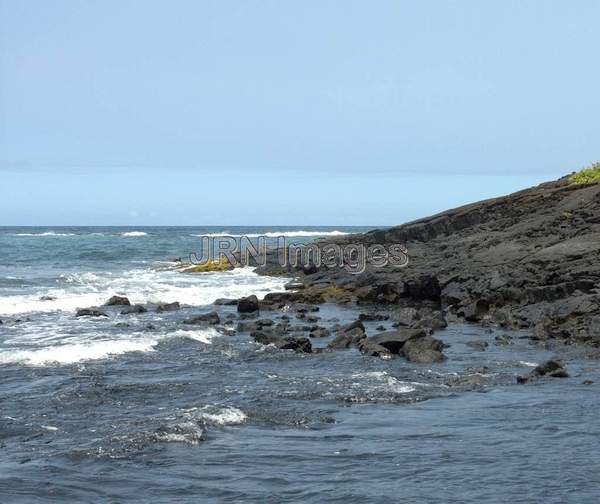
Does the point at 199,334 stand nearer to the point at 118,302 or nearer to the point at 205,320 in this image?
the point at 205,320

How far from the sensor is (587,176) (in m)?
37.3

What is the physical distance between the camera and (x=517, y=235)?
103ft

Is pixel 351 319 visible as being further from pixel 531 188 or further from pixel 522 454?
pixel 531 188

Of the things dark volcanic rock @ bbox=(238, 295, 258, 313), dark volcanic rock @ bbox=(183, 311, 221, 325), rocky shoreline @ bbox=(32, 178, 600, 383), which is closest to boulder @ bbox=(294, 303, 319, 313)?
rocky shoreline @ bbox=(32, 178, 600, 383)

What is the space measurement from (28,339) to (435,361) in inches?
402

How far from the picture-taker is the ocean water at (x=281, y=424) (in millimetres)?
8820

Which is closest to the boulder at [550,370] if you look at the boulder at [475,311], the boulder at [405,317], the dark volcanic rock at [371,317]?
the boulder at [405,317]

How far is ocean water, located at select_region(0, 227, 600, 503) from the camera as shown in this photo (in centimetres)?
882

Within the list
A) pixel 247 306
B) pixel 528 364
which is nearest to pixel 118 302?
pixel 247 306

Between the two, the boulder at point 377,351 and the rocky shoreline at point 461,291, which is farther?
the rocky shoreline at point 461,291

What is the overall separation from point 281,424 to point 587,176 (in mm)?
29411

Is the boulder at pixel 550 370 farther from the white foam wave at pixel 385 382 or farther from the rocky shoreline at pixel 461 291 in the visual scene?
the white foam wave at pixel 385 382

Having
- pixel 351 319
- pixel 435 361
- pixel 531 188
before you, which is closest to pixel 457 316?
pixel 351 319

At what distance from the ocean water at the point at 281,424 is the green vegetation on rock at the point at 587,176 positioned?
18.4m
